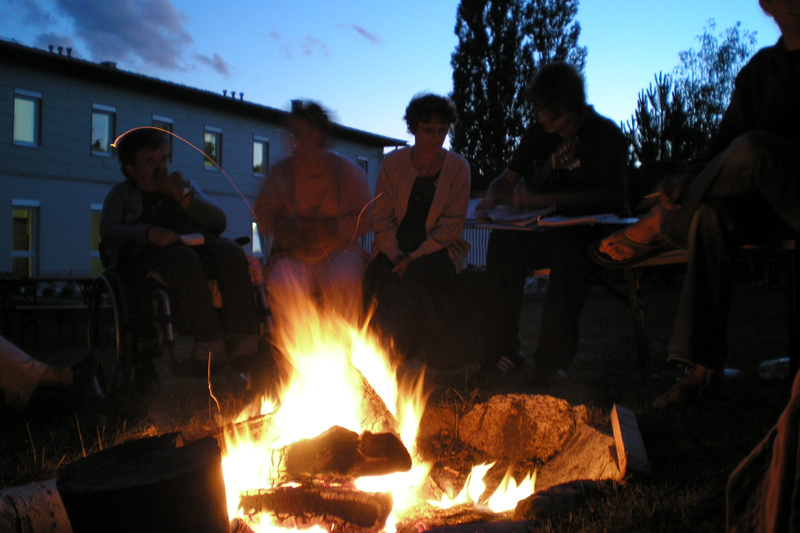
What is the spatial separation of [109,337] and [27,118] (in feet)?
48.8

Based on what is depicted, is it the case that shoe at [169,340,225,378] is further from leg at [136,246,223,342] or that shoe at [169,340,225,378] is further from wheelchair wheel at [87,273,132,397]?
wheelchair wheel at [87,273,132,397]

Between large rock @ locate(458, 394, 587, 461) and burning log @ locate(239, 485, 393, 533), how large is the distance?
2.53 ft

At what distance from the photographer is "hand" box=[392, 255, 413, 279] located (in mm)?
3961

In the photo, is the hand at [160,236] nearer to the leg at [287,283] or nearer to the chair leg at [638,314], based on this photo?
the leg at [287,283]

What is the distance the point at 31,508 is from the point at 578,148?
10.8ft

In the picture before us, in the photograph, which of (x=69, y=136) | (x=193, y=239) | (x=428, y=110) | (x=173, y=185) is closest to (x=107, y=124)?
(x=69, y=136)

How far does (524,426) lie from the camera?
253 cm

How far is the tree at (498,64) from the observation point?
2675cm

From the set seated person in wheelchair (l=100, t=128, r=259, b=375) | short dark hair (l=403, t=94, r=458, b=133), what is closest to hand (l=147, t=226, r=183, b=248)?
seated person in wheelchair (l=100, t=128, r=259, b=375)

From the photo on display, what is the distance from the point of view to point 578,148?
12.5ft

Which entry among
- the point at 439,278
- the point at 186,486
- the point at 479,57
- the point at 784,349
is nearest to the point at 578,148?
the point at 439,278

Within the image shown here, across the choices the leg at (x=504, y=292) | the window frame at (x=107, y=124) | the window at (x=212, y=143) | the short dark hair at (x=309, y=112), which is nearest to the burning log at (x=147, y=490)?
the leg at (x=504, y=292)

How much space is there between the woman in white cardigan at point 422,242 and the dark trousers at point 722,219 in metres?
1.63

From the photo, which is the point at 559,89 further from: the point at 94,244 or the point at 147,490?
the point at 94,244
